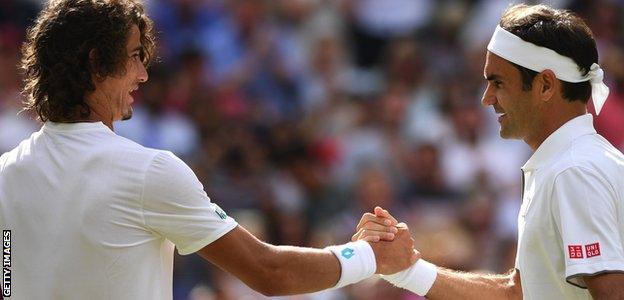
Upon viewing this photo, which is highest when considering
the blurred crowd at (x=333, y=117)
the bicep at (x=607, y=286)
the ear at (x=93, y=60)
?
the ear at (x=93, y=60)

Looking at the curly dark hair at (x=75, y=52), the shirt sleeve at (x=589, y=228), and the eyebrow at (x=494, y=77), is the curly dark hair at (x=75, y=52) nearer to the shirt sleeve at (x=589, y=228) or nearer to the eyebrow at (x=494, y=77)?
the eyebrow at (x=494, y=77)

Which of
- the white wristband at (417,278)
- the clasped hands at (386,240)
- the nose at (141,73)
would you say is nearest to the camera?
the nose at (141,73)

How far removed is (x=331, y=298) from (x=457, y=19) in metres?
4.32

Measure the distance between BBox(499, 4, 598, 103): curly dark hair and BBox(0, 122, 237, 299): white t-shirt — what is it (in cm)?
132

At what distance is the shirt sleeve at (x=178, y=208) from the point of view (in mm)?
4008

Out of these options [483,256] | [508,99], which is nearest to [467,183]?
[483,256]

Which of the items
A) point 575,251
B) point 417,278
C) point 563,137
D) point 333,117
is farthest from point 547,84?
point 333,117

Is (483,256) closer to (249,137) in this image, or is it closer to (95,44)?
(249,137)

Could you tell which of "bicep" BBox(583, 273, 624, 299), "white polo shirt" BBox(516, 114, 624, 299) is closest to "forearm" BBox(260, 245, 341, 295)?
"white polo shirt" BBox(516, 114, 624, 299)

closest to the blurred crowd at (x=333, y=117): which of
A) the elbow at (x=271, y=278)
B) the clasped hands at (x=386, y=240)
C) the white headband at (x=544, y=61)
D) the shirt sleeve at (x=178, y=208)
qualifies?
the clasped hands at (x=386, y=240)

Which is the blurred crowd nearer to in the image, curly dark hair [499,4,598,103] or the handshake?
the handshake

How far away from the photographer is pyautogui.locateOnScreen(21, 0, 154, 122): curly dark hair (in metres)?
4.14

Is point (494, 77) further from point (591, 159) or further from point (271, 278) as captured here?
point (271, 278)

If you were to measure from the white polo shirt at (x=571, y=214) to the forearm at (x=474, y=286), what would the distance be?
48 centimetres
